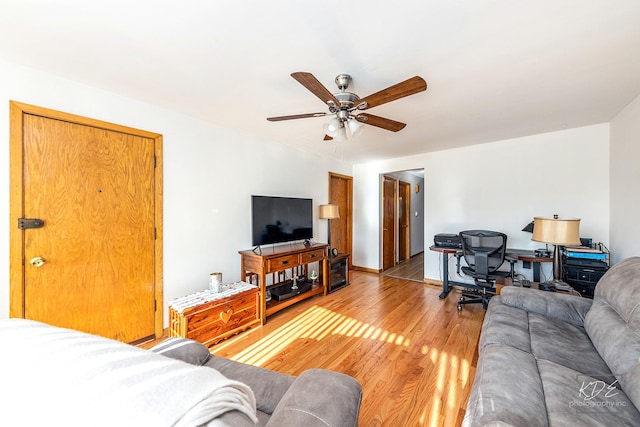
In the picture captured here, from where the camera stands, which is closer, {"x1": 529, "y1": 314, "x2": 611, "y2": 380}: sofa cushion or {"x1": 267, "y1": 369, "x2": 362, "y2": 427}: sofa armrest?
{"x1": 267, "y1": 369, "x2": 362, "y2": 427}: sofa armrest

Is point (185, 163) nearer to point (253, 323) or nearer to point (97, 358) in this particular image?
point (253, 323)

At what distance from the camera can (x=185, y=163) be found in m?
Answer: 2.62

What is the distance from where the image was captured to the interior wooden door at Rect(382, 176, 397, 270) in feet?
16.5

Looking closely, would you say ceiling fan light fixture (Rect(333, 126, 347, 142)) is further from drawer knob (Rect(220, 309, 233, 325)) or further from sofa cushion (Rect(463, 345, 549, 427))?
drawer knob (Rect(220, 309, 233, 325))

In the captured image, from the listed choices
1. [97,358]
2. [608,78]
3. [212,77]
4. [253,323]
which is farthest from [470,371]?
[212,77]

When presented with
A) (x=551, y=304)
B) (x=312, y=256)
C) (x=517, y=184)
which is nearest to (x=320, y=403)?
(x=551, y=304)

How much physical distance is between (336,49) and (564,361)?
2.20 metres

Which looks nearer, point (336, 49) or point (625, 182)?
point (336, 49)

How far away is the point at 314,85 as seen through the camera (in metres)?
1.52

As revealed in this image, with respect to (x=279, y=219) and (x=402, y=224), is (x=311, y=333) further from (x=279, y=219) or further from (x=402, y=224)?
(x=402, y=224)

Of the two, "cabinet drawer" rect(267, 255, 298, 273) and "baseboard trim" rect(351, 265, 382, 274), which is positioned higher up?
"cabinet drawer" rect(267, 255, 298, 273)

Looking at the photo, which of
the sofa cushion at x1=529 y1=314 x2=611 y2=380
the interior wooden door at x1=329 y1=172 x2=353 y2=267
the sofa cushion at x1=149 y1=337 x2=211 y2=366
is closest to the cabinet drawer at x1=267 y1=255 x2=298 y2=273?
the sofa cushion at x1=149 y1=337 x2=211 y2=366

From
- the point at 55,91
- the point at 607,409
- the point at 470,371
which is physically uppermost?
the point at 55,91

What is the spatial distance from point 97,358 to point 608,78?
11.2 feet
